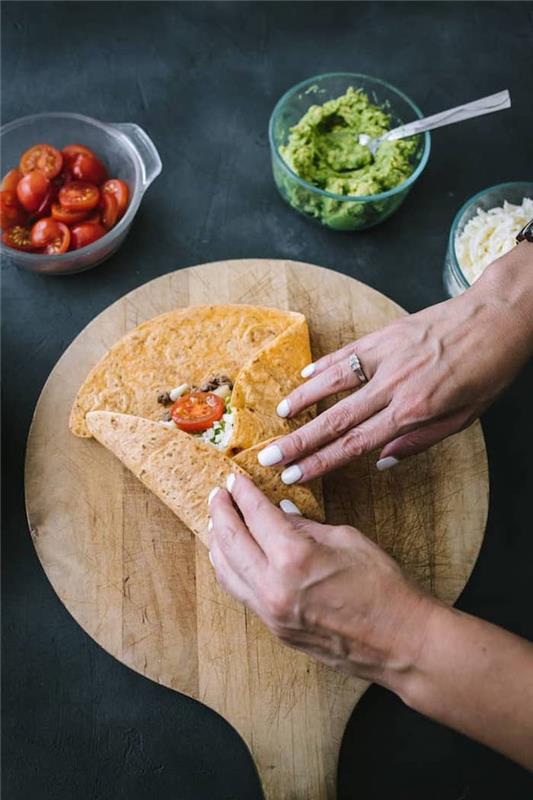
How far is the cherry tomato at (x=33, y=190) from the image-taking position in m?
3.56

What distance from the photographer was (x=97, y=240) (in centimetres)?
350

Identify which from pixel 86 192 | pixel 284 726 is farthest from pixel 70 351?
pixel 284 726

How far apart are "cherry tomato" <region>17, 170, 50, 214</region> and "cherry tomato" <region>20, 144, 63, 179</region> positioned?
0.20ft

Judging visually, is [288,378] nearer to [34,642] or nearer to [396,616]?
[396,616]

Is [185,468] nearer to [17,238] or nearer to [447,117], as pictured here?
[17,238]

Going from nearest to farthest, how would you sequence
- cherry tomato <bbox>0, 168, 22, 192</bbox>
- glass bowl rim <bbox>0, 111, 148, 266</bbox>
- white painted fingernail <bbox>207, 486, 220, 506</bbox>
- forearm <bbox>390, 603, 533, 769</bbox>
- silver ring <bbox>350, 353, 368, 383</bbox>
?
1. forearm <bbox>390, 603, 533, 769</bbox>
2. white painted fingernail <bbox>207, 486, 220, 506</bbox>
3. silver ring <bbox>350, 353, 368, 383</bbox>
4. glass bowl rim <bbox>0, 111, 148, 266</bbox>
5. cherry tomato <bbox>0, 168, 22, 192</bbox>

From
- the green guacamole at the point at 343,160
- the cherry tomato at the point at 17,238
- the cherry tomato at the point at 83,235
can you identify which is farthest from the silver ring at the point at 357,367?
the cherry tomato at the point at 17,238

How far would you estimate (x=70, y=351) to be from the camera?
10.9ft

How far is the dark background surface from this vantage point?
2.94m

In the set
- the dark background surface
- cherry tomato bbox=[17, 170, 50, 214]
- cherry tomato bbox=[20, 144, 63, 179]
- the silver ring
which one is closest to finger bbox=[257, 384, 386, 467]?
the silver ring

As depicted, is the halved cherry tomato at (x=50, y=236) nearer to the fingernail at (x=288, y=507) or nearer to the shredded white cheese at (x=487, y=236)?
the fingernail at (x=288, y=507)

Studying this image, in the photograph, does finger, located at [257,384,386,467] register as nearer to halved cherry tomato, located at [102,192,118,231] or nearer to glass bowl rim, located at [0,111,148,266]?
glass bowl rim, located at [0,111,148,266]

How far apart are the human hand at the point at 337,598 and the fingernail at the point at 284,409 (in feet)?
2.20

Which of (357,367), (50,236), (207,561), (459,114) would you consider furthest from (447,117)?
(207,561)
